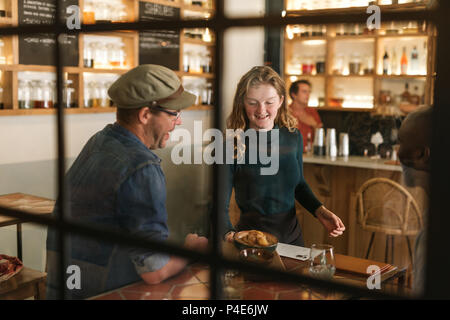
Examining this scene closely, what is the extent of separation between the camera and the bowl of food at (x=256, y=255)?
3.73ft

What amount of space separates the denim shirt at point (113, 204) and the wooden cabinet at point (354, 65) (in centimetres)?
383

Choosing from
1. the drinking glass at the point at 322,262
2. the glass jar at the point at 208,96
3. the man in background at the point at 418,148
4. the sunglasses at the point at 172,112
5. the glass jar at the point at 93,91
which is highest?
the glass jar at the point at 93,91

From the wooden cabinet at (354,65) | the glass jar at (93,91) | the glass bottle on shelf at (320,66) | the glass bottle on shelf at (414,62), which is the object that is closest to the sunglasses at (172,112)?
the glass jar at (93,91)

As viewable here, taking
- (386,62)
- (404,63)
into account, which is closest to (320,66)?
(386,62)

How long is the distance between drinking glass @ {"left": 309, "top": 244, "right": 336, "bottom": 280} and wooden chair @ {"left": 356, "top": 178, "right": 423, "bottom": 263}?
1704mm

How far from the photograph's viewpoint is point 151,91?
1.18m

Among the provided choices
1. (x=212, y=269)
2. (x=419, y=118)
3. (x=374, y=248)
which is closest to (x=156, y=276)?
(x=212, y=269)

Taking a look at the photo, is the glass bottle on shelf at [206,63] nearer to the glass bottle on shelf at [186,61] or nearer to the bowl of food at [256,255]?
the glass bottle on shelf at [186,61]

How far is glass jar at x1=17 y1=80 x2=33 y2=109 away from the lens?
10.4 feet

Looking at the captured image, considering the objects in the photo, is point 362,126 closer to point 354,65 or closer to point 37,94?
point 354,65

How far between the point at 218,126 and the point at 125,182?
1.75 ft

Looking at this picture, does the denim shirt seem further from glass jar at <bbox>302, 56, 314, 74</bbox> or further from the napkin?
glass jar at <bbox>302, 56, 314, 74</bbox>

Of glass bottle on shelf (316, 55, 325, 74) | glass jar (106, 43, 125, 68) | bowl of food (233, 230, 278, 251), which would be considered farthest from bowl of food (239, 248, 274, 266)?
glass bottle on shelf (316, 55, 325, 74)
